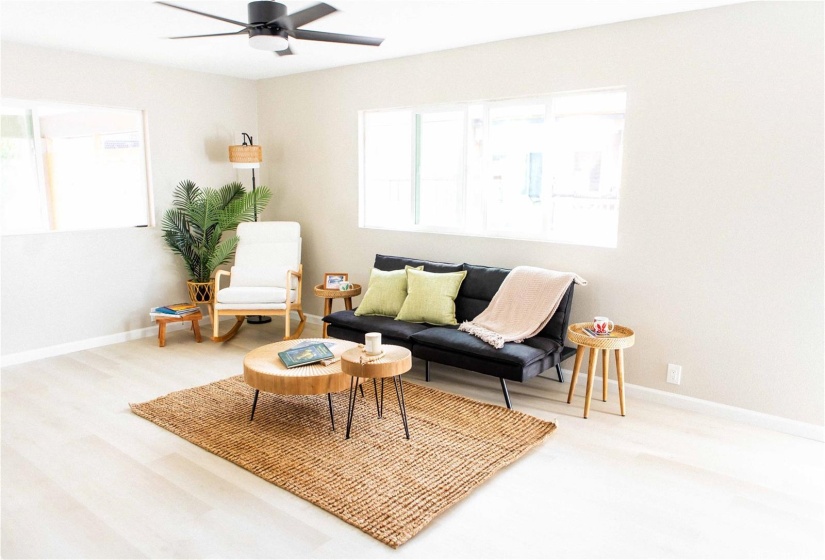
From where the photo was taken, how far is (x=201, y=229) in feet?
17.9

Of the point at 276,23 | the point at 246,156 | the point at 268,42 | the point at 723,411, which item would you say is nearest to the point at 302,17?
the point at 276,23

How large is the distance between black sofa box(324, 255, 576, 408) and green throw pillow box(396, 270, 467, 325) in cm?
6

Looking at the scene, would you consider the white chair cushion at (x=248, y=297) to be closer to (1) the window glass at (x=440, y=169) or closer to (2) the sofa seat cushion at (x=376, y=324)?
(2) the sofa seat cushion at (x=376, y=324)

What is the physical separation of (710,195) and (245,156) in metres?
3.94

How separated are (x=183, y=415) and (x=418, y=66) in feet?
10.4

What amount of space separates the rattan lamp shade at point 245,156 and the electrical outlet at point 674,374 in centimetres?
397

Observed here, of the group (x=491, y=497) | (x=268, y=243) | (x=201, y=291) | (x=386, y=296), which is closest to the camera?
(x=491, y=497)

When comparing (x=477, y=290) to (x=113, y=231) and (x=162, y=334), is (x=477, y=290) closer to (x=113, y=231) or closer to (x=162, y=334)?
(x=162, y=334)

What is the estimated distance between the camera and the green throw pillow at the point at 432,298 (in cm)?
421

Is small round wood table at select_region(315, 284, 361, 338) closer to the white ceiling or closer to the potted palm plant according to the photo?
the potted palm plant

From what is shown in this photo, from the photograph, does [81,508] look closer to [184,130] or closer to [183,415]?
[183,415]

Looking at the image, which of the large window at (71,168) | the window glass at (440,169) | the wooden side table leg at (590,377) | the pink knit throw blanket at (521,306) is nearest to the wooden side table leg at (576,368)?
the wooden side table leg at (590,377)

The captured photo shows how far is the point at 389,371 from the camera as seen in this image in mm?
3025

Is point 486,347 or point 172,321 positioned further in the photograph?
point 172,321
